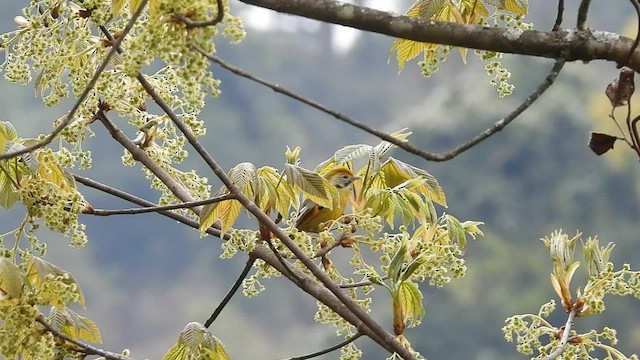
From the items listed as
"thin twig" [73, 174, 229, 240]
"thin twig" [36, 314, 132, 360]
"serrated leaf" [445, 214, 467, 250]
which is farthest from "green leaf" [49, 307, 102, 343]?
"serrated leaf" [445, 214, 467, 250]

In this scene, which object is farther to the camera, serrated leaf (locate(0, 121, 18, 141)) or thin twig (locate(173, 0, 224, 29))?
serrated leaf (locate(0, 121, 18, 141))

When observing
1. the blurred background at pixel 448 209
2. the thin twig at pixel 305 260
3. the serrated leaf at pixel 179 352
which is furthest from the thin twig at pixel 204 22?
the blurred background at pixel 448 209

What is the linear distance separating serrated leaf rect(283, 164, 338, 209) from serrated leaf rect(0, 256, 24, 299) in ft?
0.89

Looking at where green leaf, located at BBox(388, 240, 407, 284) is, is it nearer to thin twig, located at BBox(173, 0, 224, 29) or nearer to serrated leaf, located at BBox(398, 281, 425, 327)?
serrated leaf, located at BBox(398, 281, 425, 327)

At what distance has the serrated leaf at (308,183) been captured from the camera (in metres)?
0.92

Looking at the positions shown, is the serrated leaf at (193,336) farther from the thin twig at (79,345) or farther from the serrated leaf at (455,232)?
the serrated leaf at (455,232)

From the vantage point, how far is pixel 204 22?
2.10ft

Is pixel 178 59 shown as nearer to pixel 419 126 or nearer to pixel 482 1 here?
pixel 482 1

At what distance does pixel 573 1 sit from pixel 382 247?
814 centimetres

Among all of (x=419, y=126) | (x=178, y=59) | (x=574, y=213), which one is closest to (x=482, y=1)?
(x=178, y=59)

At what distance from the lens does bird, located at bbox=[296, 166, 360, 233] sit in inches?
42.9

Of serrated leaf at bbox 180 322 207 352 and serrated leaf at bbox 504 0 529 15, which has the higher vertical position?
serrated leaf at bbox 504 0 529 15

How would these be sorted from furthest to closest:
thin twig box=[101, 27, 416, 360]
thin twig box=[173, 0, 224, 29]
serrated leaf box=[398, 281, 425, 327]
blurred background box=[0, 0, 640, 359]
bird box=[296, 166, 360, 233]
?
blurred background box=[0, 0, 640, 359] < bird box=[296, 166, 360, 233] < serrated leaf box=[398, 281, 425, 327] < thin twig box=[101, 27, 416, 360] < thin twig box=[173, 0, 224, 29]

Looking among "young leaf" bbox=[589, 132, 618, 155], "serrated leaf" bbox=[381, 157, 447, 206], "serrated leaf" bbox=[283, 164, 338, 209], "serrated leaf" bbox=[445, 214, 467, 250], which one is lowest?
"young leaf" bbox=[589, 132, 618, 155]
